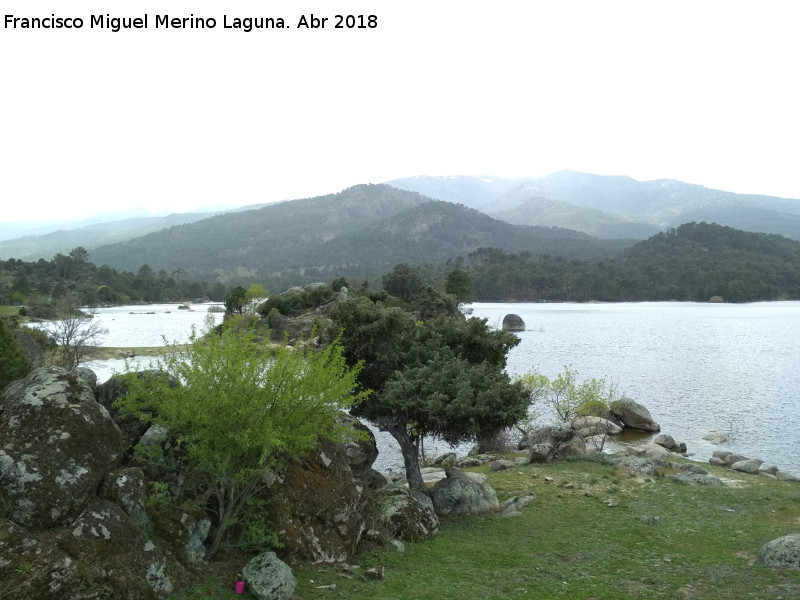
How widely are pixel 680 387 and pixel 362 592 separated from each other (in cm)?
4747

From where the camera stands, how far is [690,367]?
193 feet

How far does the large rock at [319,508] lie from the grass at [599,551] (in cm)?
46

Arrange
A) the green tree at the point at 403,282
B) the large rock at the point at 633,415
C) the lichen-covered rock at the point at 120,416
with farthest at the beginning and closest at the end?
the green tree at the point at 403,282, the large rock at the point at 633,415, the lichen-covered rock at the point at 120,416

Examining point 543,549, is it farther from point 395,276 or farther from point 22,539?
point 395,276

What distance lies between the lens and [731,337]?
84062mm

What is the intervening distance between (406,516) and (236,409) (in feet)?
19.2

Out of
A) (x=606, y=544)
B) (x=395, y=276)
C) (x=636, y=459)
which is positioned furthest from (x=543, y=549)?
(x=395, y=276)

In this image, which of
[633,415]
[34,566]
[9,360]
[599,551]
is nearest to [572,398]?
[633,415]

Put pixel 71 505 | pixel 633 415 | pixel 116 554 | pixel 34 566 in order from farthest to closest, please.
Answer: pixel 633 415
pixel 71 505
pixel 116 554
pixel 34 566

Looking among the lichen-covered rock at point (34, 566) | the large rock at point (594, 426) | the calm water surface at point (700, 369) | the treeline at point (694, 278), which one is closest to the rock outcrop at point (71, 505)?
the lichen-covered rock at point (34, 566)

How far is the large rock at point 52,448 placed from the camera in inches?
337

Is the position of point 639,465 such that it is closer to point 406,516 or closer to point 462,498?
point 462,498

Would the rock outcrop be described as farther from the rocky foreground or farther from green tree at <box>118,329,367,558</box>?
green tree at <box>118,329,367,558</box>

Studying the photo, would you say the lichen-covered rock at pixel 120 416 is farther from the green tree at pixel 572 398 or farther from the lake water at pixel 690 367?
the green tree at pixel 572 398
